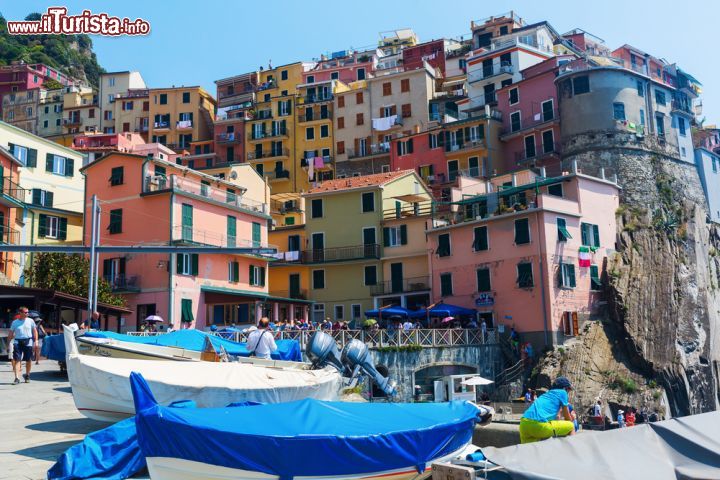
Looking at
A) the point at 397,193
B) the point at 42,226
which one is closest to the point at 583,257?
the point at 397,193

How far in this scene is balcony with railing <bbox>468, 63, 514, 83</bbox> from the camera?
67.4m

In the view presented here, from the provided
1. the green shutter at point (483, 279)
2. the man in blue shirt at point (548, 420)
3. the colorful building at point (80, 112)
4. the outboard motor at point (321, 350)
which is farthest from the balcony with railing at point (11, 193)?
the colorful building at point (80, 112)

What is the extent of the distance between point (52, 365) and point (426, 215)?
30052 millimetres

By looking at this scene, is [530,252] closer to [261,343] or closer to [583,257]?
[583,257]

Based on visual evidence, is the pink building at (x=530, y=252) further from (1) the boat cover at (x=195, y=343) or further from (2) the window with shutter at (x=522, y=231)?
(1) the boat cover at (x=195, y=343)

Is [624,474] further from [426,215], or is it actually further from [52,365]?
[426,215]

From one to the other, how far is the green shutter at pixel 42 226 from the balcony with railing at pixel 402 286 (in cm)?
2328


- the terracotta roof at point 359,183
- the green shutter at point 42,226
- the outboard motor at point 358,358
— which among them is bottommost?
the outboard motor at point 358,358

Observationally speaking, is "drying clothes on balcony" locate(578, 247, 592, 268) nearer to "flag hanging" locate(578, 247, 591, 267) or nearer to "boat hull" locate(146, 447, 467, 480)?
"flag hanging" locate(578, 247, 591, 267)

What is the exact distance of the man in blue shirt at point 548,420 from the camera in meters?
9.46

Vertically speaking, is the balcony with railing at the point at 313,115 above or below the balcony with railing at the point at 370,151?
above

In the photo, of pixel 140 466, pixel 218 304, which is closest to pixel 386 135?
pixel 218 304

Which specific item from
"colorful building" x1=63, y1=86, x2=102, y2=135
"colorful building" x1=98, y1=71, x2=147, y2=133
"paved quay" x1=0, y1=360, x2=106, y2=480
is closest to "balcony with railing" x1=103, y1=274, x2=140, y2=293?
"paved quay" x1=0, y1=360, x2=106, y2=480

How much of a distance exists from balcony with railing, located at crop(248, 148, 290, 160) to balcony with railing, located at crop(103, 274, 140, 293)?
124 feet
